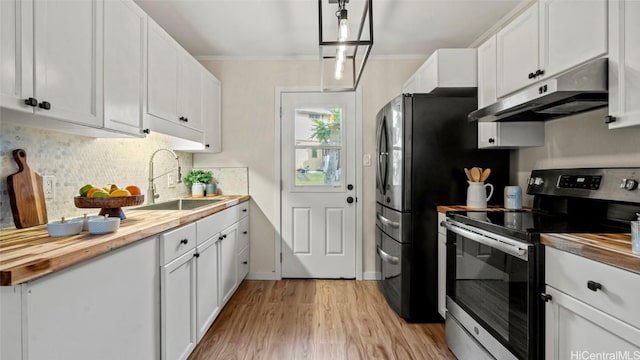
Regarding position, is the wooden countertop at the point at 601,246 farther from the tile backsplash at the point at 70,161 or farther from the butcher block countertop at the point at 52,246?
the tile backsplash at the point at 70,161

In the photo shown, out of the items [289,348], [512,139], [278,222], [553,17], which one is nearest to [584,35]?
[553,17]

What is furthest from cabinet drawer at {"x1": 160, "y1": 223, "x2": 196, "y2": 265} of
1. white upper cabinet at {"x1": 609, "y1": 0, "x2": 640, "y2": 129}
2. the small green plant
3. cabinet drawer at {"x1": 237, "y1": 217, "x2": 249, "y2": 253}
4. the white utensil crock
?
white upper cabinet at {"x1": 609, "y1": 0, "x2": 640, "y2": 129}

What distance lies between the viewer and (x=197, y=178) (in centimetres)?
324

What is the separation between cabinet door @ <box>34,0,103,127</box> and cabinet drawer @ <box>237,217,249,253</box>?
1726 mm

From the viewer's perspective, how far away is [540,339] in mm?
1287

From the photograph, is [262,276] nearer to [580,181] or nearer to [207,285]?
[207,285]

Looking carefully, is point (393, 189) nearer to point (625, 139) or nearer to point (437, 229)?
point (437, 229)

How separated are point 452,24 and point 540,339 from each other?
7.98 ft

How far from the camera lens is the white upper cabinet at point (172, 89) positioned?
2.02 m

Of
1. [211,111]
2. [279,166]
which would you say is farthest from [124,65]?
[279,166]

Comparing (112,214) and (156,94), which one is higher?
(156,94)

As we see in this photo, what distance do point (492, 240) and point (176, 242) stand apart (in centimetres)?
161

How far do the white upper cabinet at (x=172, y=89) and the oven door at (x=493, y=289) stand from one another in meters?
2.01

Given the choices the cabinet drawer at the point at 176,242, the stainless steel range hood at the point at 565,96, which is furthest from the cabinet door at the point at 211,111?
the stainless steel range hood at the point at 565,96
